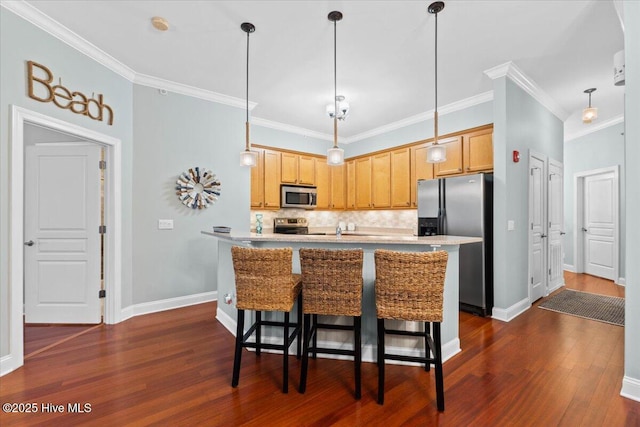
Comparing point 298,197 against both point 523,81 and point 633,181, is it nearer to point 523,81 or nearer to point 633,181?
point 523,81

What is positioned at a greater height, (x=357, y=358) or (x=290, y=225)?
(x=290, y=225)

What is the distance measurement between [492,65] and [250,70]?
2.78m

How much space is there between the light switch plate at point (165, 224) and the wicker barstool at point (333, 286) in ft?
8.12

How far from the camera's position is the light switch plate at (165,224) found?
12.4 feet

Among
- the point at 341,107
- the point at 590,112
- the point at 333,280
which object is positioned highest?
the point at 341,107

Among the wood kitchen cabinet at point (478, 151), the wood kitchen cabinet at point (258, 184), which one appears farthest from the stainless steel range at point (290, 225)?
the wood kitchen cabinet at point (478, 151)

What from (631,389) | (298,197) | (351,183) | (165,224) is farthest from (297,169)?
(631,389)

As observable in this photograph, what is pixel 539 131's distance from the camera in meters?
4.20

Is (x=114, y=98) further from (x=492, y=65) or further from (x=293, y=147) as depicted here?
(x=492, y=65)

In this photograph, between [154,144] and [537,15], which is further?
[154,144]

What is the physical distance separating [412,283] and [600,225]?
5910 mm

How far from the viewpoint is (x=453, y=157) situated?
14.5 feet

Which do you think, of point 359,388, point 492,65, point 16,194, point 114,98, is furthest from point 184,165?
point 492,65

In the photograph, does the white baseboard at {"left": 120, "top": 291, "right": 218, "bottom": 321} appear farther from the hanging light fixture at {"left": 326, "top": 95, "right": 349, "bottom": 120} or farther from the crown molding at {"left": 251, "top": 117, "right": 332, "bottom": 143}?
the hanging light fixture at {"left": 326, "top": 95, "right": 349, "bottom": 120}
